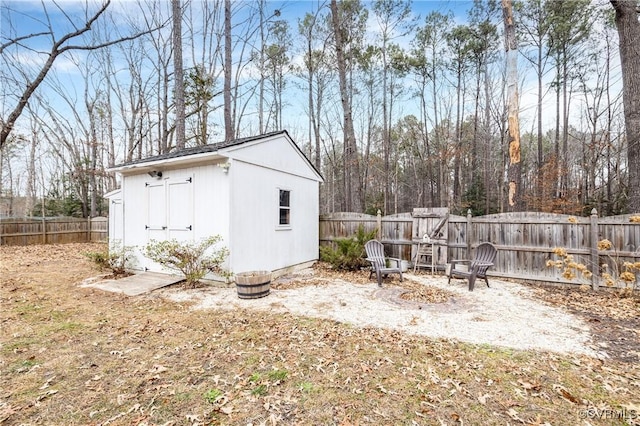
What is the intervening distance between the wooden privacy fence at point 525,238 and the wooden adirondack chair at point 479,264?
0.96 m

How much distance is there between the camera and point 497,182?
672 inches

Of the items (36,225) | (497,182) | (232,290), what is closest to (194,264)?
(232,290)

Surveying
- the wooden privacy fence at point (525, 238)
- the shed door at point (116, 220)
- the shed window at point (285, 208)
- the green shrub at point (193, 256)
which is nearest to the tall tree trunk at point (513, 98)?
the wooden privacy fence at point (525, 238)

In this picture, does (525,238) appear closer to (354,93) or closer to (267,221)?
(267,221)

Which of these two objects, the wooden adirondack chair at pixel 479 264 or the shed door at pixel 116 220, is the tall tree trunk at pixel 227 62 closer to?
the shed door at pixel 116 220

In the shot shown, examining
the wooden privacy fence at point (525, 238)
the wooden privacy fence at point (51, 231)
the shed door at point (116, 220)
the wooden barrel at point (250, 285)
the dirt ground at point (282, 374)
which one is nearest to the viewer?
the dirt ground at point (282, 374)

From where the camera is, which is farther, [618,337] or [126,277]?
[126,277]

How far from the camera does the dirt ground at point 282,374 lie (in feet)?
7.23

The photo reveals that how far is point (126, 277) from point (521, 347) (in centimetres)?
755

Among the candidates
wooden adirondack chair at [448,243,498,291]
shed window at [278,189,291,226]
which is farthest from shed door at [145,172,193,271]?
wooden adirondack chair at [448,243,498,291]

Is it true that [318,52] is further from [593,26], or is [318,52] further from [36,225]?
[36,225]

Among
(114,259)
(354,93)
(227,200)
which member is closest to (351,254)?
(227,200)

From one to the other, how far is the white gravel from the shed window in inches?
85.9

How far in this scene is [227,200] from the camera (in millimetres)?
5871
